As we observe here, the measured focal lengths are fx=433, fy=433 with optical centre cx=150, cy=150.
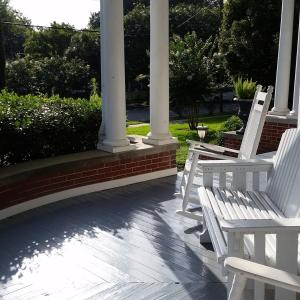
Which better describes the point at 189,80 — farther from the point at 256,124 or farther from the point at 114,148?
the point at 256,124

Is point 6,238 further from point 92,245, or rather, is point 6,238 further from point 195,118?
point 195,118

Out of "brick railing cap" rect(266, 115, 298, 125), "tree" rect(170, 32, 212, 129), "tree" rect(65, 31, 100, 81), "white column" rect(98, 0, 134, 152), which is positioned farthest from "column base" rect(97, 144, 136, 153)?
"tree" rect(65, 31, 100, 81)

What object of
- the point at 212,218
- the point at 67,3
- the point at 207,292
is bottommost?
the point at 207,292

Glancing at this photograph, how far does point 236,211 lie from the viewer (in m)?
2.84

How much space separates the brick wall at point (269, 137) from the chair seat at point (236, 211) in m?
3.91

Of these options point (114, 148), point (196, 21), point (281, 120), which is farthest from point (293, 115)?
point (196, 21)

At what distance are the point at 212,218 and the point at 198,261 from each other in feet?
1.99

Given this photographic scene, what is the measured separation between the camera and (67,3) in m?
30.8

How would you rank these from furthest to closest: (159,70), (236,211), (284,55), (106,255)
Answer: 1. (284,55)
2. (159,70)
3. (106,255)
4. (236,211)

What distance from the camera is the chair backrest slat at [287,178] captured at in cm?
268

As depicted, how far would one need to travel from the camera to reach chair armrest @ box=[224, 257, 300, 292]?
1682 mm

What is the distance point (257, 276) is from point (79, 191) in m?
3.42

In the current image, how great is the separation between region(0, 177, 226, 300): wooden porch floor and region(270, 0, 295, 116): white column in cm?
356

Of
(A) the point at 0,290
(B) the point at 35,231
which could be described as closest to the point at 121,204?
(B) the point at 35,231
